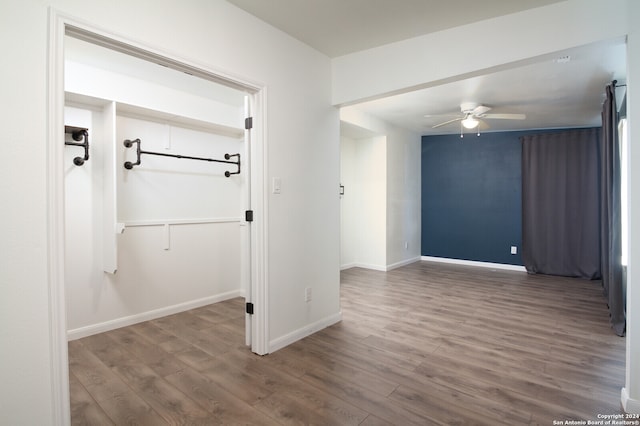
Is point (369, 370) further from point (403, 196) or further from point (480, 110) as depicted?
Result: point (403, 196)

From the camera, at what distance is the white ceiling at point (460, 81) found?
2.27 metres

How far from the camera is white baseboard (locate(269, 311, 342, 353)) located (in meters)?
2.69

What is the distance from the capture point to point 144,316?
11.2 ft

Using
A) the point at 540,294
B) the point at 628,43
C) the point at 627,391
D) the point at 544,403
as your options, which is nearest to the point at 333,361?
the point at 544,403

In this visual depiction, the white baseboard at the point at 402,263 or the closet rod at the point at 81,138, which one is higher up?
the closet rod at the point at 81,138

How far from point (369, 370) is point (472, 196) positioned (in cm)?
491

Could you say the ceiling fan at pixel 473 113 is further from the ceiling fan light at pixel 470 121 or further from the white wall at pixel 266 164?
the white wall at pixel 266 164

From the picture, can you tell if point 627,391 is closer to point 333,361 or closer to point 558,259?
point 333,361

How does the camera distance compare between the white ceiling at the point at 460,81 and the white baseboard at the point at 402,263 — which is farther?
the white baseboard at the point at 402,263

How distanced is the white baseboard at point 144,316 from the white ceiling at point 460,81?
2.94 metres

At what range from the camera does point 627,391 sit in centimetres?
193

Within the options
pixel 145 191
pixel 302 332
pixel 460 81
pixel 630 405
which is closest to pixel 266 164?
pixel 302 332

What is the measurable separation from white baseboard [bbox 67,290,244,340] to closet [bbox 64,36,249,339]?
0.01 m

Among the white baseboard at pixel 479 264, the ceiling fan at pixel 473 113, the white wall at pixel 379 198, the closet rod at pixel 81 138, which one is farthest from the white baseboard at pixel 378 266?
the closet rod at pixel 81 138
